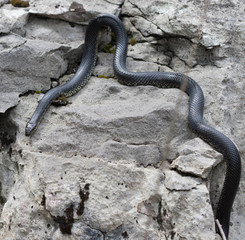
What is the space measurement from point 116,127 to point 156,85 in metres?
1.49

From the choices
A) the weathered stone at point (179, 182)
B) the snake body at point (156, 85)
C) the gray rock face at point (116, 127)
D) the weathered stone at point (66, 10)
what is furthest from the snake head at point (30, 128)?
the weathered stone at point (66, 10)

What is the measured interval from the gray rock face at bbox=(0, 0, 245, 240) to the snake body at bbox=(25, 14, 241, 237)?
0.51 ft

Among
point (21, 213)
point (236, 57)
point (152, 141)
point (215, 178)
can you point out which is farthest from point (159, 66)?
point (21, 213)

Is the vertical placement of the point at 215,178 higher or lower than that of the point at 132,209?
higher

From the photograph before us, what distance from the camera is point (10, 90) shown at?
21.9 feet

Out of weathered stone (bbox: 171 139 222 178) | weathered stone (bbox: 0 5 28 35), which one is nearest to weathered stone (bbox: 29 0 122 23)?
weathered stone (bbox: 0 5 28 35)

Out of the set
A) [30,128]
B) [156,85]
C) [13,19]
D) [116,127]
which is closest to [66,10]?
[13,19]

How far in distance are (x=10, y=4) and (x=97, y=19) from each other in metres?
2.12

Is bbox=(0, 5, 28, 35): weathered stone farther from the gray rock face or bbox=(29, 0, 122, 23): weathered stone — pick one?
bbox=(29, 0, 122, 23): weathered stone

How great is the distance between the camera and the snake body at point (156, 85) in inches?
209

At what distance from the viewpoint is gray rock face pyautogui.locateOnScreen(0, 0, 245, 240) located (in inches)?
187

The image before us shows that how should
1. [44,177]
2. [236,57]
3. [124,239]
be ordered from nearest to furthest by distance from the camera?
1. [124,239]
2. [44,177]
3. [236,57]

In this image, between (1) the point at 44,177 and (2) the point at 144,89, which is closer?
(1) the point at 44,177

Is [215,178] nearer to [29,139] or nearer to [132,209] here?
[132,209]
